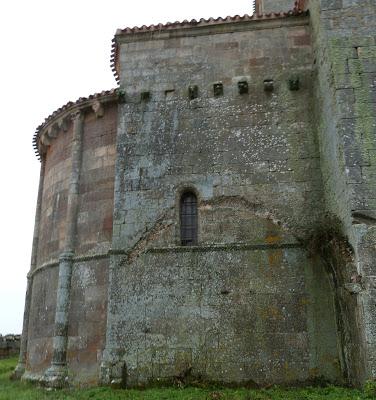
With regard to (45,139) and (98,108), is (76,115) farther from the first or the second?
(45,139)

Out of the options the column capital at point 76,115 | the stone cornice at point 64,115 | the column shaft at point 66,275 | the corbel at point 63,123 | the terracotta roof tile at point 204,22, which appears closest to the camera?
the column shaft at point 66,275

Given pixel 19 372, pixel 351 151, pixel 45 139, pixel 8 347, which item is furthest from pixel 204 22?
pixel 8 347

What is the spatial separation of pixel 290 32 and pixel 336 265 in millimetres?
4970

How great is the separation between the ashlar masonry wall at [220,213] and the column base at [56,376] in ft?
4.37

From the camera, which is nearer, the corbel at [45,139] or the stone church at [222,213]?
the stone church at [222,213]

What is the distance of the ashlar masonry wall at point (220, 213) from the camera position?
8352mm

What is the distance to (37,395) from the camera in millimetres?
8625

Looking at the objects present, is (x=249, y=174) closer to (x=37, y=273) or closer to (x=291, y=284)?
(x=291, y=284)

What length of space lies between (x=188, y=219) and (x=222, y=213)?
68 centimetres

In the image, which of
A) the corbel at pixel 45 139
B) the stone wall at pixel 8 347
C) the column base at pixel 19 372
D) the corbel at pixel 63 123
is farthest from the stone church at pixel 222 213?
the stone wall at pixel 8 347

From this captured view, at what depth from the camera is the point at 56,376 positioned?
9344 millimetres

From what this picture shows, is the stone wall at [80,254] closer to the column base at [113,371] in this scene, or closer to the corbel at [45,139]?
the corbel at [45,139]

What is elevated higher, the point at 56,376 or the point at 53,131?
the point at 53,131

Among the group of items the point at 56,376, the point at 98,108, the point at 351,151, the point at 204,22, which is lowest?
the point at 56,376
